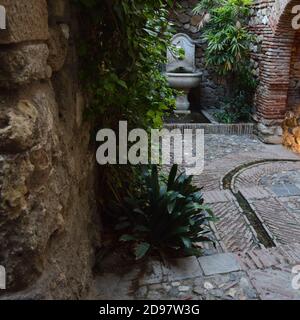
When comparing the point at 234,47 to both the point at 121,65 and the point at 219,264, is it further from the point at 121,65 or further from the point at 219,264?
the point at 219,264

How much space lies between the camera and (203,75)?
24.8 feet

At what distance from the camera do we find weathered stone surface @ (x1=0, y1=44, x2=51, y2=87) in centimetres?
115

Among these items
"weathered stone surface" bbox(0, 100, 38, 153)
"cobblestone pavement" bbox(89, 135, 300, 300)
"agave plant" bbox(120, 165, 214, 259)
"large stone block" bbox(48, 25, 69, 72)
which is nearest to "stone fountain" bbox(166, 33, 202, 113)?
"cobblestone pavement" bbox(89, 135, 300, 300)

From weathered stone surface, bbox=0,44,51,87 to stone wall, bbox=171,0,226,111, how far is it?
6.42 m

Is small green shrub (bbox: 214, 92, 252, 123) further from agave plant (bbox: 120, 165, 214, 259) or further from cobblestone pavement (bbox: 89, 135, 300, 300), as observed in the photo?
agave plant (bbox: 120, 165, 214, 259)

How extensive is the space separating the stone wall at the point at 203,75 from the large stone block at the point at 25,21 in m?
6.34

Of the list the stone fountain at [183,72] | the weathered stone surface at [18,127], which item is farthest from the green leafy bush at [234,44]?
the weathered stone surface at [18,127]

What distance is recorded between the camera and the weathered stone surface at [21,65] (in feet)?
3.78

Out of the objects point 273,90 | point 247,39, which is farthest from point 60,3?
point 247,39

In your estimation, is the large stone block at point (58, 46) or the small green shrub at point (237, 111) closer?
the large stone block at point (58, 46)

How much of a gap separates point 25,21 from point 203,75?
6.71 metres

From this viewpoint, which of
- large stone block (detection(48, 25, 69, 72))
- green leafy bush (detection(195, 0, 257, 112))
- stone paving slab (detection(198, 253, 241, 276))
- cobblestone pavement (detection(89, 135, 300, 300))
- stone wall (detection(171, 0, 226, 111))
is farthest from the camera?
stone wall (detection(171, 0, 226, 111))

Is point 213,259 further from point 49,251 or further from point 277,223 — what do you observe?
point 49,251

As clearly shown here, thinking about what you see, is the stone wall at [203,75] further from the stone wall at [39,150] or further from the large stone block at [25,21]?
the large stone block at [25,21]
